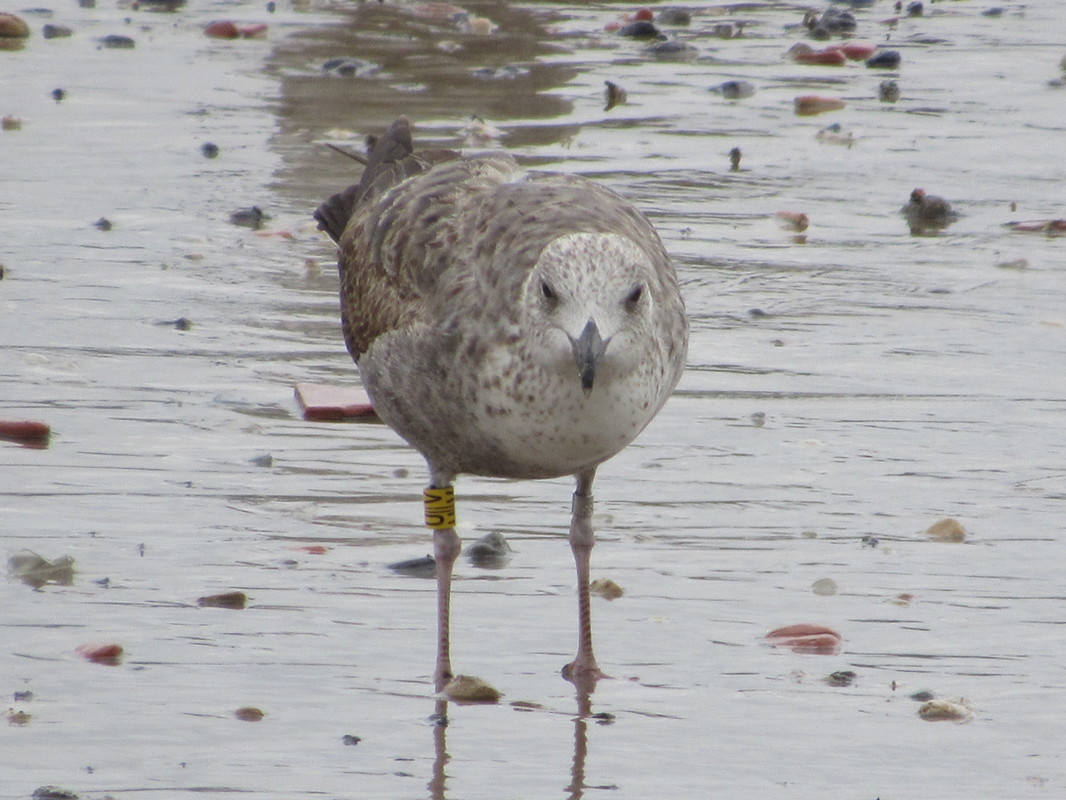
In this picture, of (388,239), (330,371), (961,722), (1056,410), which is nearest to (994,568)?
(961,722)

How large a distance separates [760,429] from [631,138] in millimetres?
5214

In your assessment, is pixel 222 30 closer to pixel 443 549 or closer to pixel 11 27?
pixel 11 27

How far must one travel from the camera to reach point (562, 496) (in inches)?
269

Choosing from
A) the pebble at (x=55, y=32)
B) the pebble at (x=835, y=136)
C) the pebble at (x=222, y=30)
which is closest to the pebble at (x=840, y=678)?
the pebble at (x=835, y=136)

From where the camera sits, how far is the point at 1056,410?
7570 millimetres

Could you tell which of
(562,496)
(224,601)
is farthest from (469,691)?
(562,496)

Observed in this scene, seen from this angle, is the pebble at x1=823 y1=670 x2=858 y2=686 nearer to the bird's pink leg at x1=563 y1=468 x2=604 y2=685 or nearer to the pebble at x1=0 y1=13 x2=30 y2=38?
the bird's pink leg at x1=563 y1=468 x2=604 y2=685

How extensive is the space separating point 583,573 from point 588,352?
3.58 ft

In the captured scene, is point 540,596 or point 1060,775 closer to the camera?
point 1060,775

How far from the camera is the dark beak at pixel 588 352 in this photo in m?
4.95

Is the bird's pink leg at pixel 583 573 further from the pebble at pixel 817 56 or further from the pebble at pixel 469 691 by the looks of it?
the pebble at pixel 817 56

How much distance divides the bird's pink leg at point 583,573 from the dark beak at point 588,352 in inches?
34.1

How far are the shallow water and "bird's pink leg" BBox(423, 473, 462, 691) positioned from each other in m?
0.09

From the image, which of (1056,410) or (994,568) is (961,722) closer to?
(994,568)
